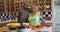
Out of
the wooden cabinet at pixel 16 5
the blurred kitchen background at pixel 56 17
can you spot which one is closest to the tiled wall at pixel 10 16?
the wooden cabinet at pixel 16 5

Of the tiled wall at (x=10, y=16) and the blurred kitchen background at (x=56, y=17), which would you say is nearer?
the tiled wall at (x=10, y=16)

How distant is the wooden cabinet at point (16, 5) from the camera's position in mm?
4707

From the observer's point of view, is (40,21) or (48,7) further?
(48,7)

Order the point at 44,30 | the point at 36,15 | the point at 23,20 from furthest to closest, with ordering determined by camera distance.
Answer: the point at 23,20 < the point at 36,15 < the point at 44,30

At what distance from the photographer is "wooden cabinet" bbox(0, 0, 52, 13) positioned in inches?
185

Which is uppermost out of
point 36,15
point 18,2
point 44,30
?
point 18,2

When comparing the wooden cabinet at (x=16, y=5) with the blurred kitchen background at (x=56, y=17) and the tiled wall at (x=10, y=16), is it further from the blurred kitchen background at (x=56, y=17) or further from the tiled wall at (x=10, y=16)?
the blurred kitchen background at (x=56, y=17)

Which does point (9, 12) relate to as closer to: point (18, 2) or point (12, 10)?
point (12, 10)

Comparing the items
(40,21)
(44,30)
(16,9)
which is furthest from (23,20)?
(44,30)

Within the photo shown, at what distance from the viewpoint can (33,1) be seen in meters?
4.73

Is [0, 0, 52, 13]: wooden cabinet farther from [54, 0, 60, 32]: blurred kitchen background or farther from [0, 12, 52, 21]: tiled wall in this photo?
[54, 0, 60, 32]: blurred kitchen background

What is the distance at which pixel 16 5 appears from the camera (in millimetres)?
4781

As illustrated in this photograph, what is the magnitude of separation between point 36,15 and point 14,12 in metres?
1.57

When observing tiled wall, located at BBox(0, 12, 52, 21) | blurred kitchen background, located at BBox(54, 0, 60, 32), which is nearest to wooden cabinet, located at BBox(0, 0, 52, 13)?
tiled wall, located at BBox(0, 12, 52, 21)
